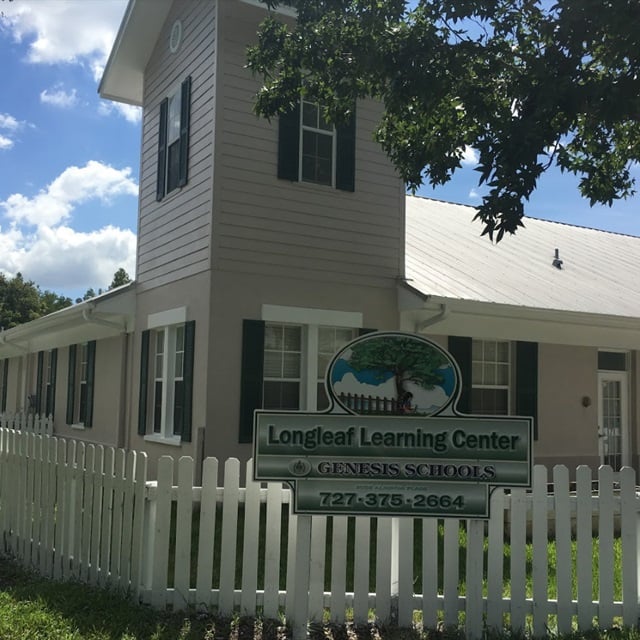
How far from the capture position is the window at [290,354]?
367 inches

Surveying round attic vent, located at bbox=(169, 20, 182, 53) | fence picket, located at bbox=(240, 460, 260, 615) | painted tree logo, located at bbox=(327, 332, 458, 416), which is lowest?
fence picket, located at bbox=(240, 460, 260, 615)

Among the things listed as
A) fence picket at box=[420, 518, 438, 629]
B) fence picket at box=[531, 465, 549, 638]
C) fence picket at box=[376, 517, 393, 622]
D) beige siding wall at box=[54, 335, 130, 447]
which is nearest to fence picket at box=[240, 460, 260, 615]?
fence picket at box=[376, 517, 393, 622]

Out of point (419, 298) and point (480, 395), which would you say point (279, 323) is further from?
point (480, 395)

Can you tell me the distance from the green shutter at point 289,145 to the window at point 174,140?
1.47 metres

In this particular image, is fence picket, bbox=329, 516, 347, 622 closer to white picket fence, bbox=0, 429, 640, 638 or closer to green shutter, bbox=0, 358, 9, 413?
white picket fence, bbox=0, 429, 640, 638

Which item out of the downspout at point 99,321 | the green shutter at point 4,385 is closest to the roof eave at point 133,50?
the downspout at point 99,321

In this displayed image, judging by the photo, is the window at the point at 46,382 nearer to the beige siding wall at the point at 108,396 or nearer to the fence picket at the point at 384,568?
the beige siding wall at the point at 108,396

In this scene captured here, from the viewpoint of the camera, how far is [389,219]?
1074 cm

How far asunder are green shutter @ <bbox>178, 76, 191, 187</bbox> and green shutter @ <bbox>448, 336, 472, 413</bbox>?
15.8ft

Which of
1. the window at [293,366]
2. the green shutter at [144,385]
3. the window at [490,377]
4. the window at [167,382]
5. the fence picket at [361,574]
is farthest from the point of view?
the window at [490,377]

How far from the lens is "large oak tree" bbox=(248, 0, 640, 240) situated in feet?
18.5

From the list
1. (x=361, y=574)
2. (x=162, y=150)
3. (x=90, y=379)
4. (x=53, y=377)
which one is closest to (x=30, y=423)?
(x=53, y=377)

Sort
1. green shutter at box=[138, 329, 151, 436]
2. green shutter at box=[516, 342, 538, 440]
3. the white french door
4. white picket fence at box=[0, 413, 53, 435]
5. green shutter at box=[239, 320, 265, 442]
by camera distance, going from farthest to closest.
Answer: white picket fence at box=[0, 413, 53, 435], the white french door, green shutter at box=[516, 342, 538, 440], green shutter at box=[138, 329, 151, 436], green shutter at box=[239, 320, 265, 442]

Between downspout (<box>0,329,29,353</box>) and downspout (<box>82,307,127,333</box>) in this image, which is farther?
downspout (<box>0,329,29,353</box>)
